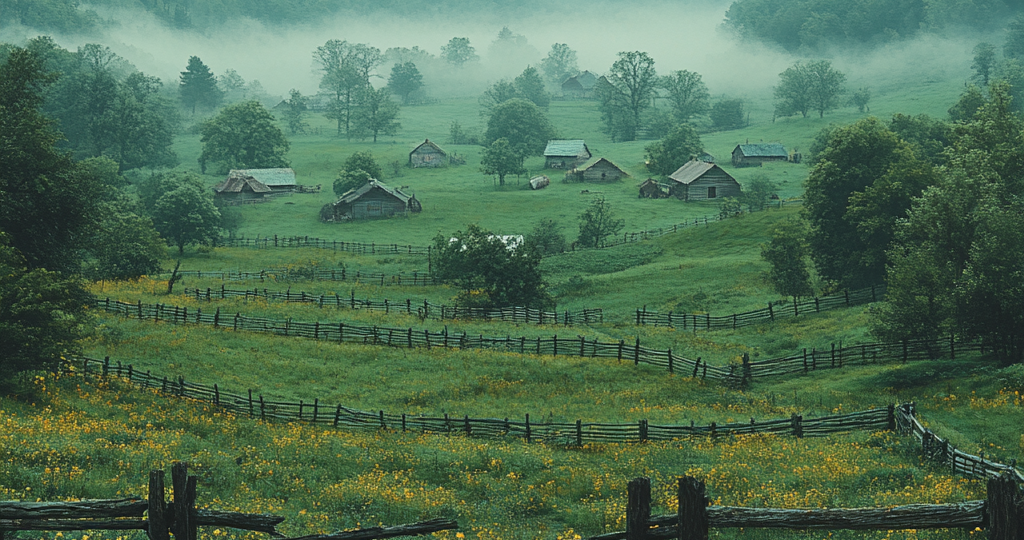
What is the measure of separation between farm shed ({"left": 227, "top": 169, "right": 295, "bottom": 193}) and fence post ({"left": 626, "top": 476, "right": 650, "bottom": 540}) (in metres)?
106

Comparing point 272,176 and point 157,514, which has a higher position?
point 272,176

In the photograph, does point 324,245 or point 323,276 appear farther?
point 324,245

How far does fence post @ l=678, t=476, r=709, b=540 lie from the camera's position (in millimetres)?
10398

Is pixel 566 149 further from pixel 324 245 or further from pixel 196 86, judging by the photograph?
pixel 196 86

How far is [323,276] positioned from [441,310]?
1858 cm

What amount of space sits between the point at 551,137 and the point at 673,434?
11921 cm

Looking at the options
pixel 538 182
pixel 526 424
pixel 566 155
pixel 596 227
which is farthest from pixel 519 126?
pixel 526 424

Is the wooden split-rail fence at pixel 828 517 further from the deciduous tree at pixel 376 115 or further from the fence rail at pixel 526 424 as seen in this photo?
the deciduous tree at pixel 376 115

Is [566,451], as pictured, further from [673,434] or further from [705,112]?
[705,112]

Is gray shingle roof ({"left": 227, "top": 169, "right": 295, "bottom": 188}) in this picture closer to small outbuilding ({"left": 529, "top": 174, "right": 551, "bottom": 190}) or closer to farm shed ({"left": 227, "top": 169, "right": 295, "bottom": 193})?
farm shed ({"left": 227, "top": 169, "right": 295, "bottom": 193})

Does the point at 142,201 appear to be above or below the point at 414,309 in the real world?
above

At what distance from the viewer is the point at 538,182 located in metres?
111

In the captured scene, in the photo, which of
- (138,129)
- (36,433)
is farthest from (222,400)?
(138,129)

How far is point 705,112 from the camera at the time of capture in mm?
167625
